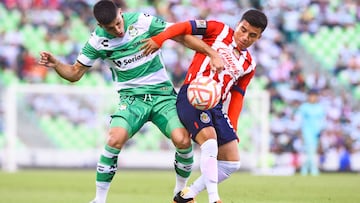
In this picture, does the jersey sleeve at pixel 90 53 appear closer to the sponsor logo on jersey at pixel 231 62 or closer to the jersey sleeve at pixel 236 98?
the sponsor logo on jersey at pixel 231 62

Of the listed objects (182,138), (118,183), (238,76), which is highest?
(238,76)

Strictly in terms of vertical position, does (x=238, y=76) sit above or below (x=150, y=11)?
below

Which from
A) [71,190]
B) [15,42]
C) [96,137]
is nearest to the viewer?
[71,190]

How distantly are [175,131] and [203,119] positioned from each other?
0.41m

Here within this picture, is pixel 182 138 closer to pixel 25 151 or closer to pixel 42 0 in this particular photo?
pixel 25 151

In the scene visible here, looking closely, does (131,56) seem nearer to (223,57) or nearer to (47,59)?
(47,59)

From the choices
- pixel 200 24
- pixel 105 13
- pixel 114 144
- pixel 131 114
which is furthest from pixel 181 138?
pixel 105 13

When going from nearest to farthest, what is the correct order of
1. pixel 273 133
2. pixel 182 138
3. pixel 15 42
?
pixel 182 138
pixel 273 133
pixel 15 42

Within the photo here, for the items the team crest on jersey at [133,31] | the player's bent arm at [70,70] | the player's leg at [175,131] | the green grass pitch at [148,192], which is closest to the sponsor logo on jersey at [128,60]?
the team crest on jersey at [133,31]

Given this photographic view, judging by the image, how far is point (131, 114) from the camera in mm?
8500

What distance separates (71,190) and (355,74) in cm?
1415

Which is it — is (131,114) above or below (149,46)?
below

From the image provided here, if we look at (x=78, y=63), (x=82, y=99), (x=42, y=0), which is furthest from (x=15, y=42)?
(x=78, y=63)

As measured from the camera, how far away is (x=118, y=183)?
48.1 feet
